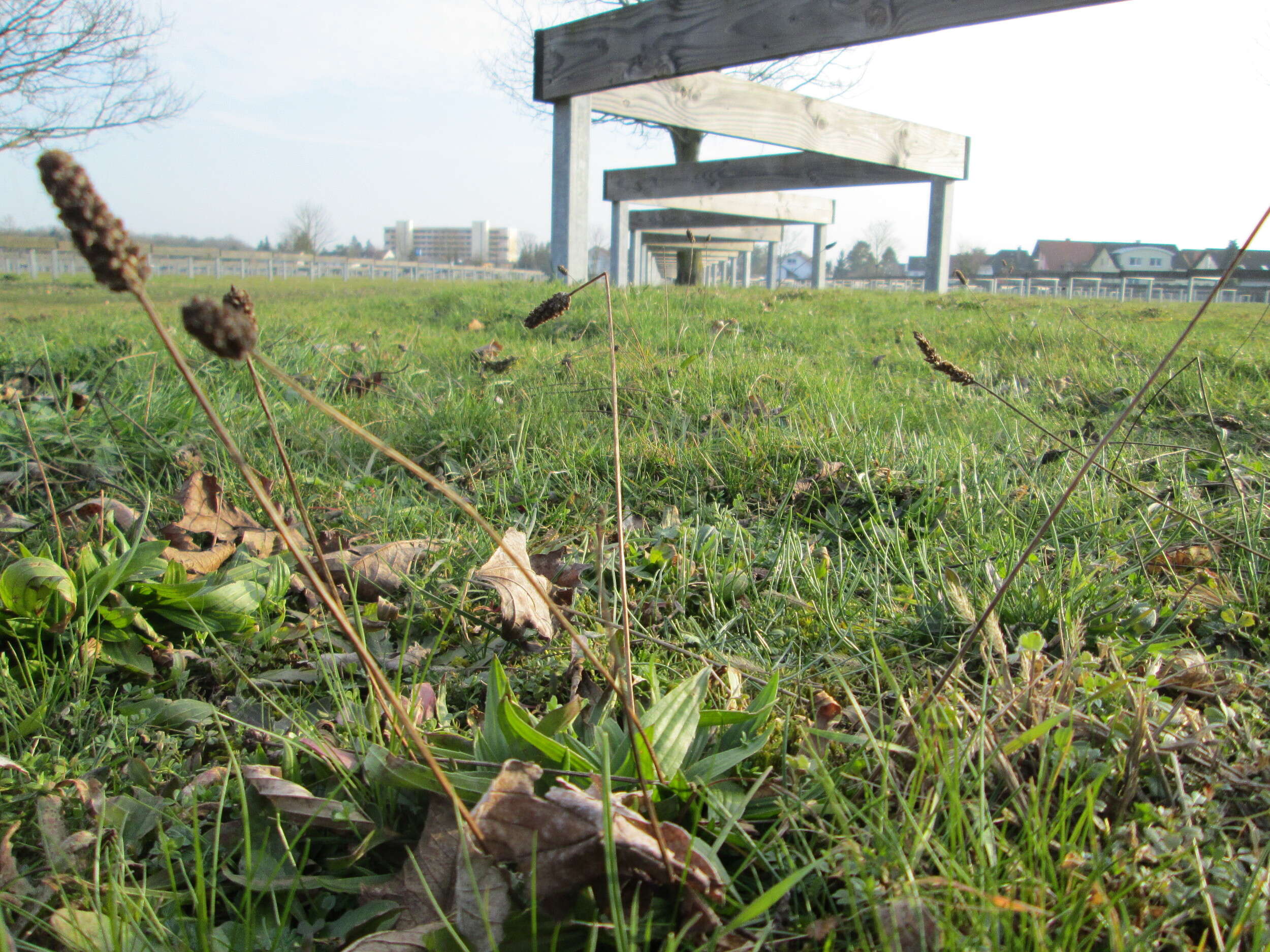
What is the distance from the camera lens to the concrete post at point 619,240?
32.2 ft

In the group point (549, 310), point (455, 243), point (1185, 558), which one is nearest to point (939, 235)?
point (1185, 558)

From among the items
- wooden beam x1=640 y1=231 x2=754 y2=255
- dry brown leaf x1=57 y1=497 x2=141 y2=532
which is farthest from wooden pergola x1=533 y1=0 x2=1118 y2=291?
dry brown leaf x1=57 y1=497 x2=141 y2=532

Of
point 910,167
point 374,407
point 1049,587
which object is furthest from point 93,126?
point 1049,587

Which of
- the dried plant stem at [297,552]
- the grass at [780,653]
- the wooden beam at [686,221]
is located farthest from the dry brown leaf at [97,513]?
the wooden beam at [686,221]

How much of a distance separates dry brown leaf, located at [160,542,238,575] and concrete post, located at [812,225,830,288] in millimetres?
10934

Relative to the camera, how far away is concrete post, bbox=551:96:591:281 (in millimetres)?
6008

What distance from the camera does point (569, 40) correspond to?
5.88m

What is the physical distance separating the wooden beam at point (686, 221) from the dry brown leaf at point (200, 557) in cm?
1014

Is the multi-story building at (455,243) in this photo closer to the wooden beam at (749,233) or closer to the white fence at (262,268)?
the white fence at (262,268)

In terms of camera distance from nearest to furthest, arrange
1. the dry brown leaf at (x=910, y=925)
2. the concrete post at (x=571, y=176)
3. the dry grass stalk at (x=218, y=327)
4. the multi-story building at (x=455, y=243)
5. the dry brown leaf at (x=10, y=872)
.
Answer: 1. the dry grass stalk at (x=218, y=327)
2. the dry brown leaf at (x=910, y=925)
3. the dry brown leaf at (x=10, y=872)
4. the concrete post at (x=571, y=176)
5. the multi-story building at (x=455, y=243)

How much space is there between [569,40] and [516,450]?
4.67 m

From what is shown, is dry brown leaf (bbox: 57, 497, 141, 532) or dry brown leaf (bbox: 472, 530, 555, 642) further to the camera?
dry brown leaf (bbox: 57, 497, 141, 532)

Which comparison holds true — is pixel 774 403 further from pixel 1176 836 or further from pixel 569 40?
pixel 569 40

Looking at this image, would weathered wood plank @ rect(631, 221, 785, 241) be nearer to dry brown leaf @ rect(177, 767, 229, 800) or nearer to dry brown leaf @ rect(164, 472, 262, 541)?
dry brown leaf @ rect(164, 472, 262, 541)
